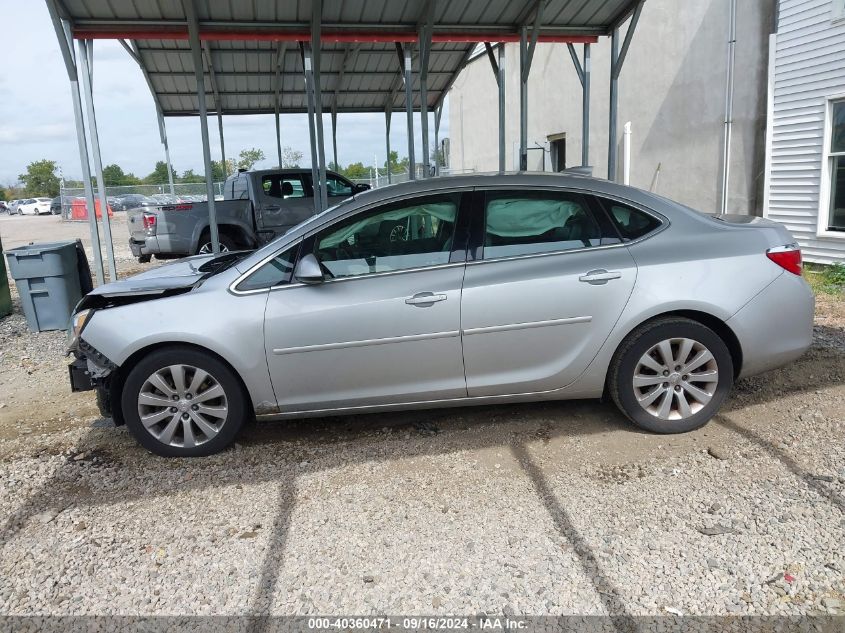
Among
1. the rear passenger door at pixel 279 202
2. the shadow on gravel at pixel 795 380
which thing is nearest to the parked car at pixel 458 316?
the shadow on gravel at pixel 795 380

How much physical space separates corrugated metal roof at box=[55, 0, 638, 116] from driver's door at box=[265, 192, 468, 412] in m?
5.50

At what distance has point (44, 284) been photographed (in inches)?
321

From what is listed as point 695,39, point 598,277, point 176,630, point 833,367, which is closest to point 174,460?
point 176,630

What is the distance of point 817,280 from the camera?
9.77m

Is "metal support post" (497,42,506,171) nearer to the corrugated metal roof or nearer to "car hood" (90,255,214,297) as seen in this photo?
the corrugated metal roof

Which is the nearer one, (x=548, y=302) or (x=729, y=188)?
(x=548, y=302)

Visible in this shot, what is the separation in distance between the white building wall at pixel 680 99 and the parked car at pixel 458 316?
9824 mm

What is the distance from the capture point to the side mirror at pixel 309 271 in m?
3.94

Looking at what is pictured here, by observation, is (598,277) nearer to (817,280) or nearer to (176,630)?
(176,630)

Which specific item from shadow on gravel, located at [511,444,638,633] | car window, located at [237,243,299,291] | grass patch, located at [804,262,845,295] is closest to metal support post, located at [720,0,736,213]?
grass patch, located at [804,262,845,295]

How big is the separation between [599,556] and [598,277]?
1.71 meters

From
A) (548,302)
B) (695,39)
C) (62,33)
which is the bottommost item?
(548,302)

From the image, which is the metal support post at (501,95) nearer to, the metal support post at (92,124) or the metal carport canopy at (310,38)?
the metal carport canopy at (310,38)

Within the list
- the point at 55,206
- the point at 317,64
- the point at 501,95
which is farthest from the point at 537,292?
the point at 55,206
